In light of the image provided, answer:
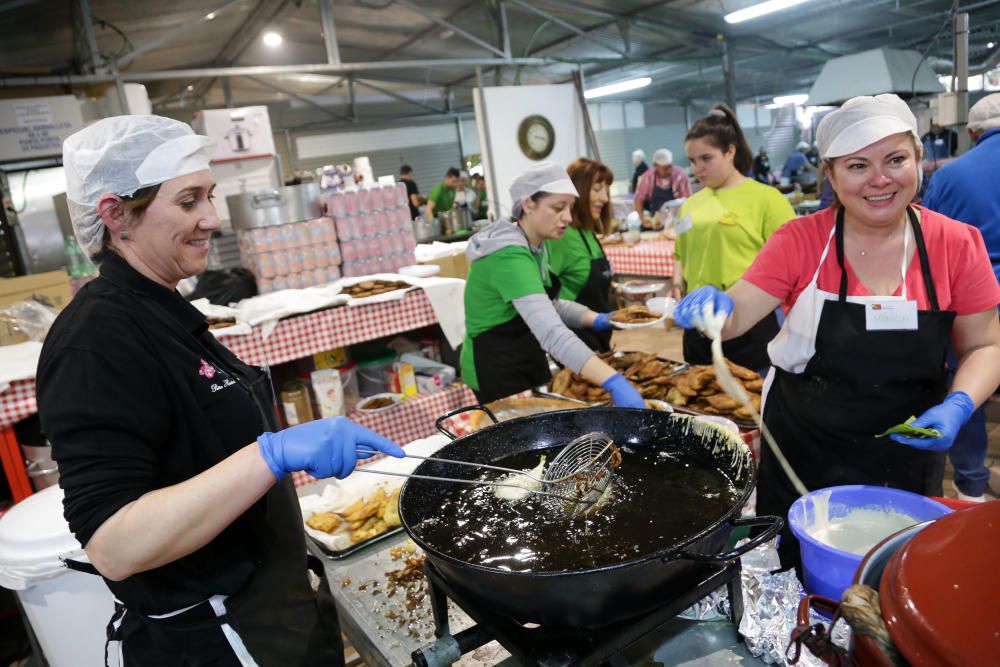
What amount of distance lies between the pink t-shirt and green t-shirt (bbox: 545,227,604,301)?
1.93m

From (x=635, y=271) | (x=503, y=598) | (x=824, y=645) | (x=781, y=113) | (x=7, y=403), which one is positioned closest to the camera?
(x=824, y=645)

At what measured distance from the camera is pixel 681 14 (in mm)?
10070

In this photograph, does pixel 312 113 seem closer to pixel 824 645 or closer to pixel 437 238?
pixel 437 238

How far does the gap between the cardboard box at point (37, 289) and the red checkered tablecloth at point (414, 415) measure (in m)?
2.07

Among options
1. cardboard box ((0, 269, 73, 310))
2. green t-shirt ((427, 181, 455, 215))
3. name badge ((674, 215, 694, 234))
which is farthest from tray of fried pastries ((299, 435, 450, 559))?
green t-shirt ((427, 181, 455, 215))

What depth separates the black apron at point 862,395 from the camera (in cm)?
175

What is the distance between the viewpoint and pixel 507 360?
3033mm

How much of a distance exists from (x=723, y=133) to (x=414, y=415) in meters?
2.55

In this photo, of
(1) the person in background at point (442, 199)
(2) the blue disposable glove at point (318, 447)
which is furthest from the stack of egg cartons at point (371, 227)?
(1) the person in background at point (442, 199)

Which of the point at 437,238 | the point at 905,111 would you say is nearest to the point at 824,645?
the point at 905,111

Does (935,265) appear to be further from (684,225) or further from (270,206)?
(270,206)

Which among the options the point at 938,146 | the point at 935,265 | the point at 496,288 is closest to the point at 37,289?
the point at 496,288

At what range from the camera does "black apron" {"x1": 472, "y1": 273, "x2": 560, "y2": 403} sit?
3.00 meters

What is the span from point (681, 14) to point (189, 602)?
11.0m
